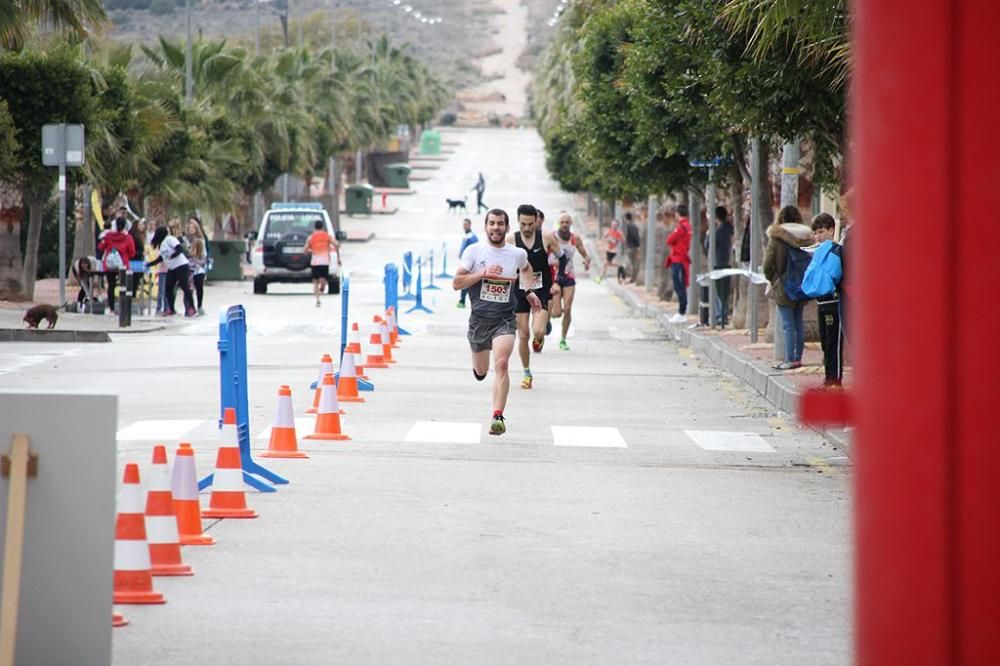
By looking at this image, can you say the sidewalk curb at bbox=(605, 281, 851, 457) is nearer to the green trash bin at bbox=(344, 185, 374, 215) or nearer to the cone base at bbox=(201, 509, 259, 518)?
the cone base at bbox=(201, 509, 259, 518)

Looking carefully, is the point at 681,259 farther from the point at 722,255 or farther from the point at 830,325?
the point at 830,325

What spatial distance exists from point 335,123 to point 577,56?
49341 millimetres

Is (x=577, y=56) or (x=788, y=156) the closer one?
(x=788, y=156)

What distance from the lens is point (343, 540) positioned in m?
9.38

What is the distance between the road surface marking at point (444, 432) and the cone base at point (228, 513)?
4.38 m

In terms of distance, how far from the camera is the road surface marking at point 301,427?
47.9 ft

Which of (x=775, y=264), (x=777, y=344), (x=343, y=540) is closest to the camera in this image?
(x=343, y=540)

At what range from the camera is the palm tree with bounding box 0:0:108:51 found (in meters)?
29.2

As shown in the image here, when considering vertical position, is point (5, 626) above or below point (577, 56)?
below

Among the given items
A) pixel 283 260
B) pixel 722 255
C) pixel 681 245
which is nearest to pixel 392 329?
pixel 722 255

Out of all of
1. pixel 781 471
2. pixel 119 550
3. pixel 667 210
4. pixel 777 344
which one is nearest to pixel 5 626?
pixel 119 550

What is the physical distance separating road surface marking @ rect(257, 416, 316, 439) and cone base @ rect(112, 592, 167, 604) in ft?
22.2

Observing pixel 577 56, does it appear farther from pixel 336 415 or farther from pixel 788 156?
pixel 336 415

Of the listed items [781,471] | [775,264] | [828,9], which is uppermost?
[828,9]
